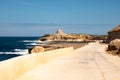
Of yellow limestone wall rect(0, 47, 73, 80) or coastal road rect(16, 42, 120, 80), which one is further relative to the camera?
coastal road rect(16, 42, 120, 80)

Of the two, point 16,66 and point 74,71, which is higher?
point 16,66

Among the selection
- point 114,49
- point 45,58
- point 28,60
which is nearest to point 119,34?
point 114,49

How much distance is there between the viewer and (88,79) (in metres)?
14.3

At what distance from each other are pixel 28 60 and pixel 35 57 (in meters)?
2.85

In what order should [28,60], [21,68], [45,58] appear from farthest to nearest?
[45,58] < [28,60] < [21,68]

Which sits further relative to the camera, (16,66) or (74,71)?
(74,71)

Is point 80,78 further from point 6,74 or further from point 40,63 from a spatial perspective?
point 40,63

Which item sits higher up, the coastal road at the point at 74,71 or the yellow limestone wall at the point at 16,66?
the yellow limestone wall at the point at 16,66

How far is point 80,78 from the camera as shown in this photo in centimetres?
1471

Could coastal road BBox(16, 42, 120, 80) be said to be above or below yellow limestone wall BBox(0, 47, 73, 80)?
below

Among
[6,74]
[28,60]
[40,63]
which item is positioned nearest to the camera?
[6,74]

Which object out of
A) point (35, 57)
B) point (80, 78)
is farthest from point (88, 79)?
point (35, 57)

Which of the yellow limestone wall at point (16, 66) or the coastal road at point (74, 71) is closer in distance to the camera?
the yellow limestone wall at point (16, 66)

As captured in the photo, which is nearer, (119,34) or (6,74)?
(6,74)
